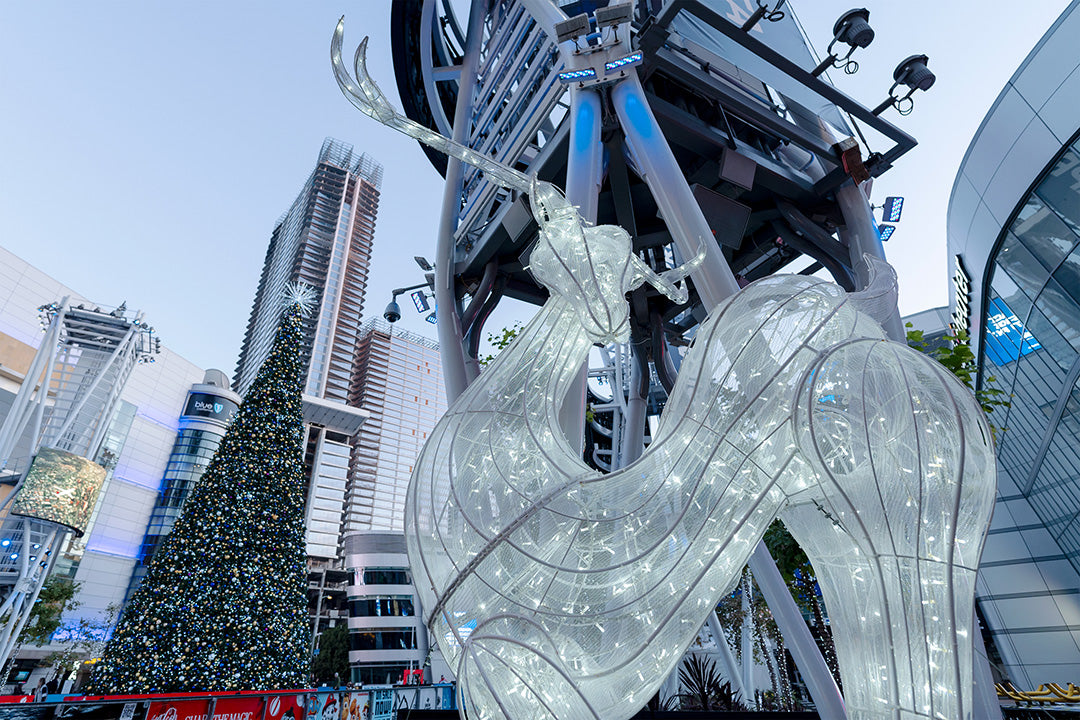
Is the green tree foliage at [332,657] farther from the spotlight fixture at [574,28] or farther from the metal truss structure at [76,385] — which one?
the spotlight fixture at [574,28]

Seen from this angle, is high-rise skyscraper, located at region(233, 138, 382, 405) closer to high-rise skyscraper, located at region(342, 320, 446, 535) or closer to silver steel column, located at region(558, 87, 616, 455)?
high-rise skyscraper, located at region(342, 320, 446, 535)

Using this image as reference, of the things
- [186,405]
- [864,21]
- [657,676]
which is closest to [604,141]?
[864,21]

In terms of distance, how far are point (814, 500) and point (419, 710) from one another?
7.45 meters

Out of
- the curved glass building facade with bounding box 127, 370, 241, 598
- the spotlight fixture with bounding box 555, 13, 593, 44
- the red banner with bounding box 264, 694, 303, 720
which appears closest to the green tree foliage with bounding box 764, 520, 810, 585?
the red banner with bounding box 264, 694, 303, 720

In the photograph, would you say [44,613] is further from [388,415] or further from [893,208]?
[388,415]

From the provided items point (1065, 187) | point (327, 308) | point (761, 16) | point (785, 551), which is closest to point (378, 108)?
point (761, 16)

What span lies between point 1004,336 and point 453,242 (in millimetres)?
15529

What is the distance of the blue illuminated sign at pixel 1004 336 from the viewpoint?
14430 mm

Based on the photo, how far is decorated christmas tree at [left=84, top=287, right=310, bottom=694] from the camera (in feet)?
27.9

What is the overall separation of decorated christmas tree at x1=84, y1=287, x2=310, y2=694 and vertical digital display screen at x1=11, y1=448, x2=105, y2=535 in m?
15.6

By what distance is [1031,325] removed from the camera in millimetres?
13680

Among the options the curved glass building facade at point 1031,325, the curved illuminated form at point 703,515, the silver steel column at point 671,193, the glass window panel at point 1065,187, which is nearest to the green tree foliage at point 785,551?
the curved glass building facade at point 1031,325

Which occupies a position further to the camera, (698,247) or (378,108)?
(698,247)

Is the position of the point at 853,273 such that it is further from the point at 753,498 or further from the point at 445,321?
the point at 753,498
